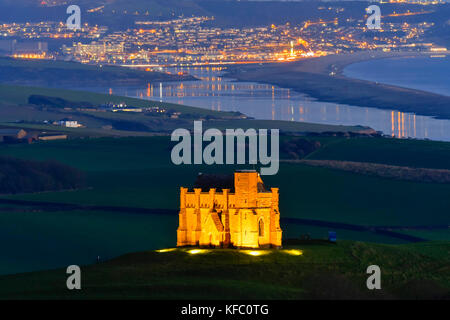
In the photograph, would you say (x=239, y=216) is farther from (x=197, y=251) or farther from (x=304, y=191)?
(x=304, y=191)

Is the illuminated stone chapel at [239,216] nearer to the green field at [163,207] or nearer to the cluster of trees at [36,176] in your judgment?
the green field at [163,207]

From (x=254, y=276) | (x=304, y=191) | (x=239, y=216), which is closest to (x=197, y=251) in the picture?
(x=239, y=216)

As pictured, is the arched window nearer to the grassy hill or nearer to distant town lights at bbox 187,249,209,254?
the grassy hill

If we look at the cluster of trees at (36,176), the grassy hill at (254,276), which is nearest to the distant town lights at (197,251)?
the grassy hill at (254,276)

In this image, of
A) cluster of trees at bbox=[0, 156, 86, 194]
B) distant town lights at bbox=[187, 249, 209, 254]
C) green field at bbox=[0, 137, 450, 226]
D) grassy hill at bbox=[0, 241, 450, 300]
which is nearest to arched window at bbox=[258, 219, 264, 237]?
grassy hill at bbox=[0, 241, 450, 300]
